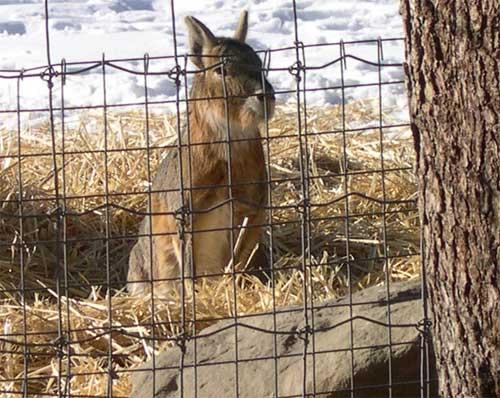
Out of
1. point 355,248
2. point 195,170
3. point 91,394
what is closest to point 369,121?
point 355,248

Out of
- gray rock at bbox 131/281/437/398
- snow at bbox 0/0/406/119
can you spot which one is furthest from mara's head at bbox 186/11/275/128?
snow at bbox 0/0/406/119

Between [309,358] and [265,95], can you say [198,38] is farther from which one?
[309,358]

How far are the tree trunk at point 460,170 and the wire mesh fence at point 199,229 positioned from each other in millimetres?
929

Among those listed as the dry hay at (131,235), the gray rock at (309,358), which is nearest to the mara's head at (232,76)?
the dry hay at (131,235)

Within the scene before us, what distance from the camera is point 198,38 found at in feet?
25.1

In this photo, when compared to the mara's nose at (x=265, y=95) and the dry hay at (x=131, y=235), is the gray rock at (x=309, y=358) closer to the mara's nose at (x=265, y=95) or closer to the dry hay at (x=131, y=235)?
the dry hay at (x=131, y=235)

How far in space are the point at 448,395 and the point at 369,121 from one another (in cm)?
630

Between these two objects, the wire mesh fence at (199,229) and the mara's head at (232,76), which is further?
the mara's head at (232,76)

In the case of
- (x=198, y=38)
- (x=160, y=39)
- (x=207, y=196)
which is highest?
(x=198, y=38)

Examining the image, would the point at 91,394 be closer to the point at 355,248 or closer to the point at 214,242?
the point at 214,242

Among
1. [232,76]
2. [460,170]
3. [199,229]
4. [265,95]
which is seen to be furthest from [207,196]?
[460,170]

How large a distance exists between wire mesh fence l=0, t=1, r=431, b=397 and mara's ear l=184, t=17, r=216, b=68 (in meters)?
0.01

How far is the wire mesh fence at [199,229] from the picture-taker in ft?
18.1

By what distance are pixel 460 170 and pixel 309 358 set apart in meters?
1.55
